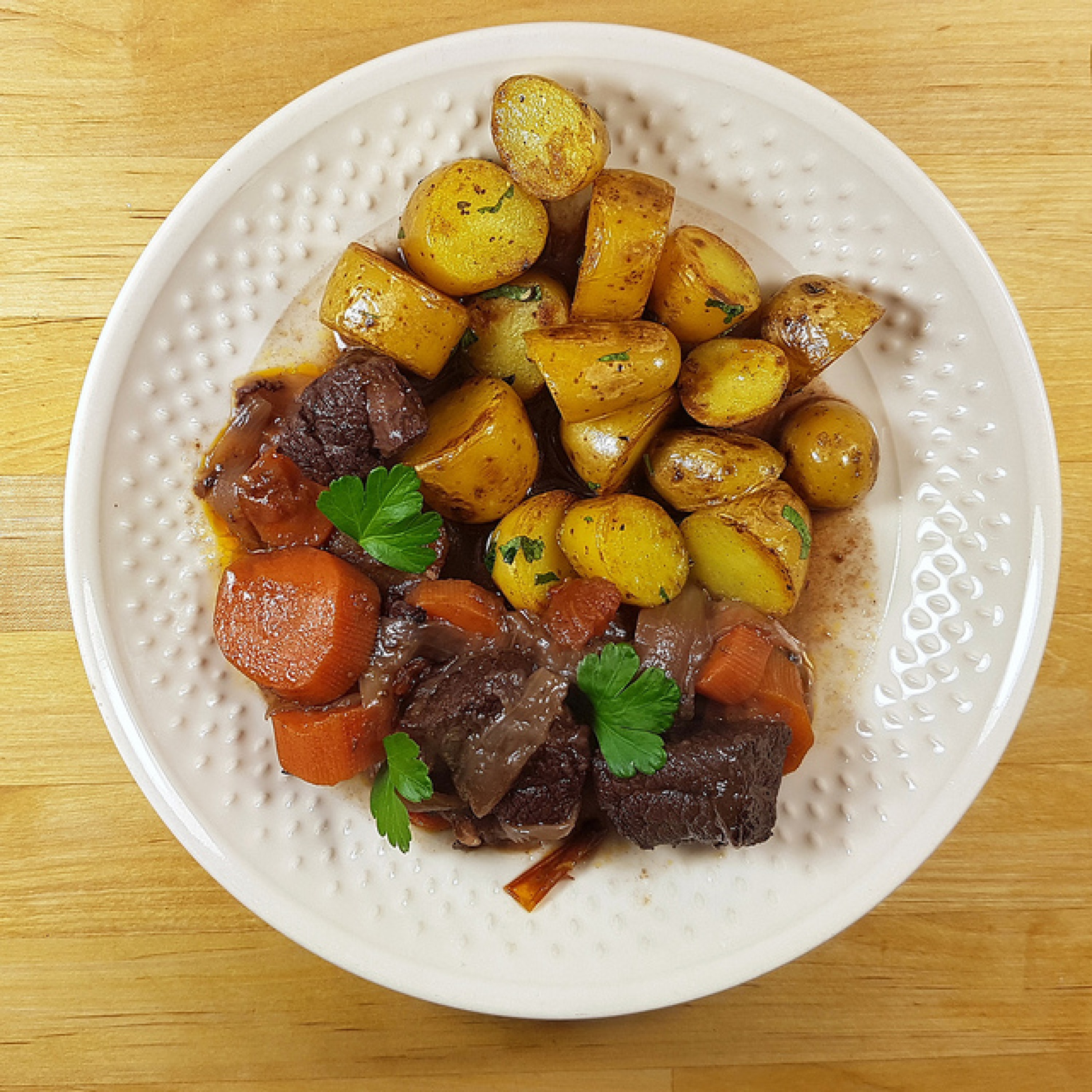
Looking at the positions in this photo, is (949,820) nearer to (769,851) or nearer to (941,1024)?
(769,851)

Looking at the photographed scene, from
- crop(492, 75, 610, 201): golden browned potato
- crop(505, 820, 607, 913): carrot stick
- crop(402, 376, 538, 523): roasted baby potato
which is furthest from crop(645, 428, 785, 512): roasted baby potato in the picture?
crop(505, 820, 607, 913): carrot stick

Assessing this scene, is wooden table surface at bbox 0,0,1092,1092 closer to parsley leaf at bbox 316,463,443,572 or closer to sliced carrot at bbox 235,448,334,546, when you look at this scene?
sliced carrot at bbox 235,448,334,546

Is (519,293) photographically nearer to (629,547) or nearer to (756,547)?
(629,547)

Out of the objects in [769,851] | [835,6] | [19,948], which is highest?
[835,6]

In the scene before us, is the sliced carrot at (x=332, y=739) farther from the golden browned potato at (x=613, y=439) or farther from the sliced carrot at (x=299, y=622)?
the golden browned potato at (x=613, y=439)

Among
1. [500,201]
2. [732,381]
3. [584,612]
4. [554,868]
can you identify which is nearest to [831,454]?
[732,381]

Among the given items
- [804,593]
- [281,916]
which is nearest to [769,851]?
[804,593]
